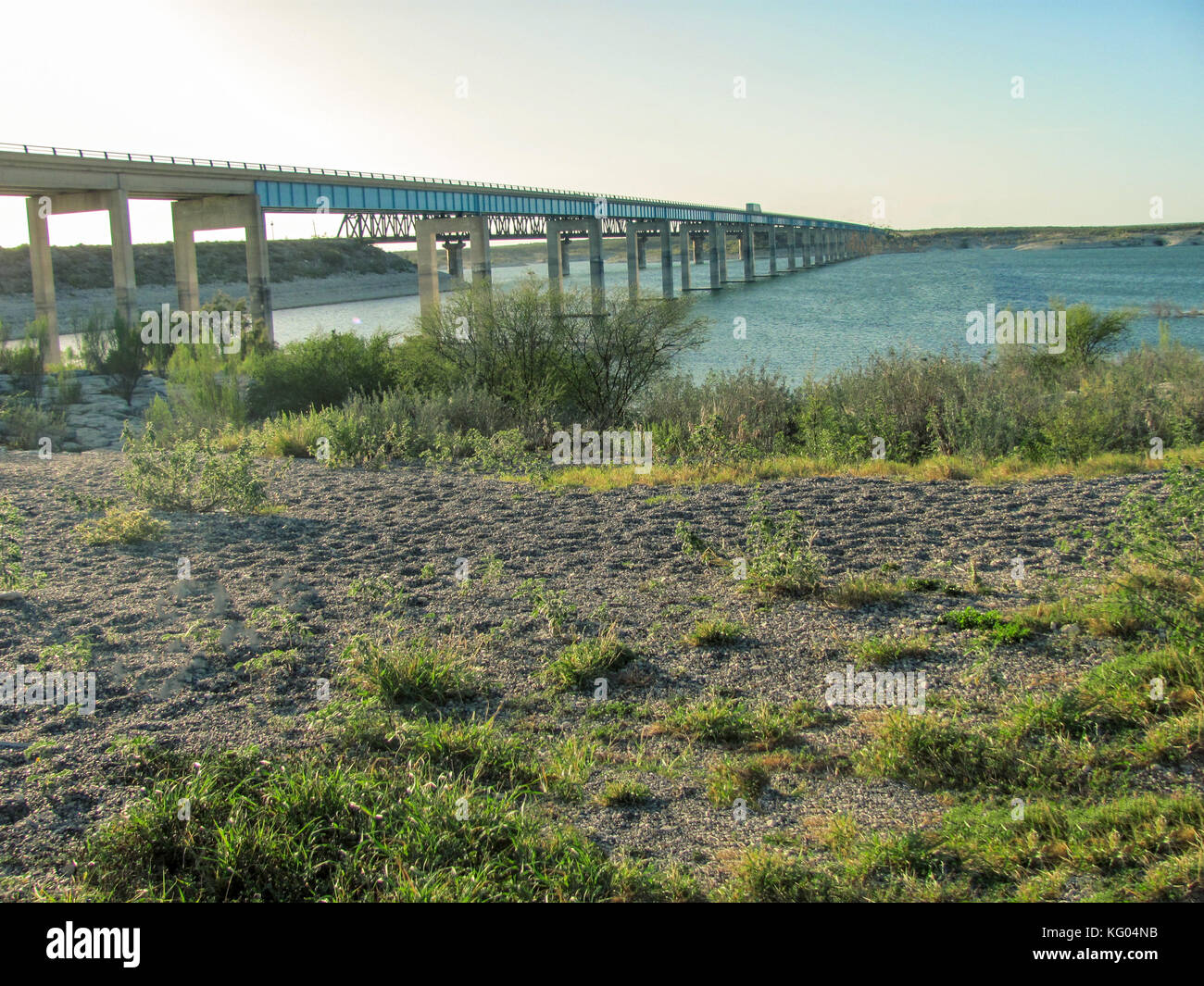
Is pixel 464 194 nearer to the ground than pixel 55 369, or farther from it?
farther from it

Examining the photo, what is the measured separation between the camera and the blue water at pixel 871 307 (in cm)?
3994

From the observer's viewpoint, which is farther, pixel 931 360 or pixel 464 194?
pixel 464 194

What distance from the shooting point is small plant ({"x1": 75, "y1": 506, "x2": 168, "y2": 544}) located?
9594 millimetres

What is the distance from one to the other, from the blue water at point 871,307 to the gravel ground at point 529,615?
927cm

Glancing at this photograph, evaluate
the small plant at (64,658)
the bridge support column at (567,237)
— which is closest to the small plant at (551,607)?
the small plant at (64,658)

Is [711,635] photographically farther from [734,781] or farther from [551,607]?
[734,781]

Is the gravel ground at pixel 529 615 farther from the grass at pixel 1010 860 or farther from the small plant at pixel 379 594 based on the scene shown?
the grass at pixel 1010 860

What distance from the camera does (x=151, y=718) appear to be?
5.71m

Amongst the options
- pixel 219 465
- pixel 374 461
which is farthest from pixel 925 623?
pixel 374 461

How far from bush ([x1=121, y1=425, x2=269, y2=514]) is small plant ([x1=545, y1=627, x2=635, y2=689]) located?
5495 millimetres

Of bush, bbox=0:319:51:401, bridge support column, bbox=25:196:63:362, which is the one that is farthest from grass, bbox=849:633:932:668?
bridge support column, bbox=25:196:63:362

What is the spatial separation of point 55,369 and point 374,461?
17652 millimetres

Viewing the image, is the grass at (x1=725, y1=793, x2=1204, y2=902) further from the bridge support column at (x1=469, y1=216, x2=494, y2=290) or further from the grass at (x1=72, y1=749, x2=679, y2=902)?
the bridge support column at (x1=469, y1=216, x2=494, y2=290)
